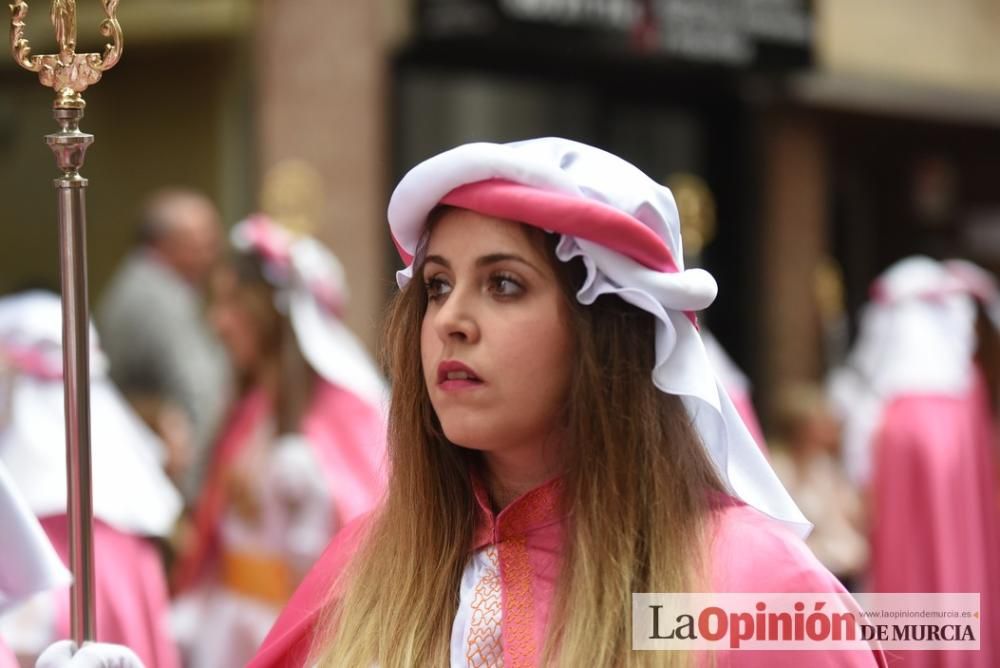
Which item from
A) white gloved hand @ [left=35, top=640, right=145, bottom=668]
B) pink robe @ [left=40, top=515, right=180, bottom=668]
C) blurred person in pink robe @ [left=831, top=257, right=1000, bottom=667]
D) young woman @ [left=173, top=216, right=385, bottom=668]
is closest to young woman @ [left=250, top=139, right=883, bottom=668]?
white gloved hand @ [left=35, top=640, right=145, bottom=668]

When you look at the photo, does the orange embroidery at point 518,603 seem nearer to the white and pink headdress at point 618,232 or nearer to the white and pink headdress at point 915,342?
the white and pink headdress at point 618,232

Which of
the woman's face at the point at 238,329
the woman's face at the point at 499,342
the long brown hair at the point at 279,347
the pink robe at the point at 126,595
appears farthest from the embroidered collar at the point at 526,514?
the woman's face at the point at 238,329

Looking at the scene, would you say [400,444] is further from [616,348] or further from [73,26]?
[73,26]

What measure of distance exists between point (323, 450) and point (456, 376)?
3.65 meters

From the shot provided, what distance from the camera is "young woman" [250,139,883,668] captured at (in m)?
2.87

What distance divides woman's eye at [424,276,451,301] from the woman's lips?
158 millimetres

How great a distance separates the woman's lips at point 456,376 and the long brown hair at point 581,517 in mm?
164

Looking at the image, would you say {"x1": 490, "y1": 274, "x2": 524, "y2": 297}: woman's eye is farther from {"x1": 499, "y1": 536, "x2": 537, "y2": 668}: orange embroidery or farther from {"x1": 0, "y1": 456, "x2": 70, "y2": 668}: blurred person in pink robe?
{"x1": 0, "y1": 456, "x2": 70, "y2": 668}: blurred person in pink robe

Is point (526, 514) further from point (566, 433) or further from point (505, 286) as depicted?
point (505, 286)

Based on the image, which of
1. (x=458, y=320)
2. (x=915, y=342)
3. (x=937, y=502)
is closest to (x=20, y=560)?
(x=458, y=320)

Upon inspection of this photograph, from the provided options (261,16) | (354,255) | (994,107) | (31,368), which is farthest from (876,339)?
(994,107)

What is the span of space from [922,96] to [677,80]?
2.71 meters

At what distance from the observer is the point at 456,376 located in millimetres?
2949

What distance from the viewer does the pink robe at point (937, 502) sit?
7.42 meters
